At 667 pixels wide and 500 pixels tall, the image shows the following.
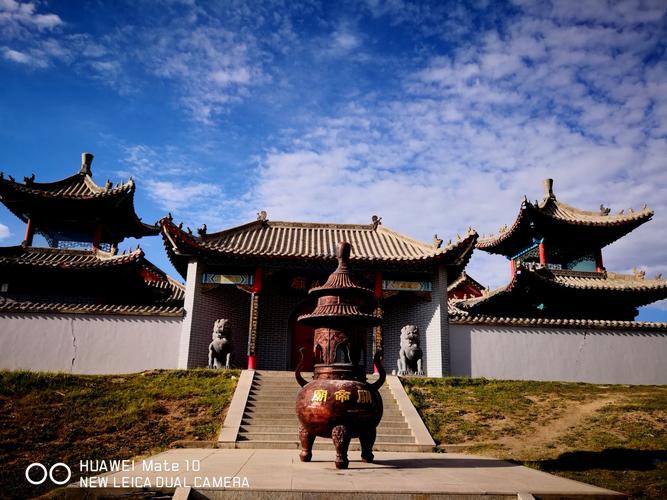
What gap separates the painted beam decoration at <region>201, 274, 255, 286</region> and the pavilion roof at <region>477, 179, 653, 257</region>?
9.90m

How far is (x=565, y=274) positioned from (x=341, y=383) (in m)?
13.6

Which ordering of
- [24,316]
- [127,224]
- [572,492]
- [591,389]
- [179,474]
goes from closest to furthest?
1. [572,492]
2. [179,474]
3. [591,389]
4. [24,316]
5. [127,224]

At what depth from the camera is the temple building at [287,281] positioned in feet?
45.4

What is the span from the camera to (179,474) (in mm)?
5199

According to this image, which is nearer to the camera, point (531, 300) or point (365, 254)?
point (365, 254)

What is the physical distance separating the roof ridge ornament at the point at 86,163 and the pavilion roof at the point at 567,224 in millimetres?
16217

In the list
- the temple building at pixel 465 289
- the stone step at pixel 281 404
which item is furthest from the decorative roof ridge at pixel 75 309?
the temple building at pixel 465 289

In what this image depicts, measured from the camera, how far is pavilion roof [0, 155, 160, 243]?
53.5ft

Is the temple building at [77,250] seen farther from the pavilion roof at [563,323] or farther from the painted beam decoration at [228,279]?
the pavilion roof at [563,323]

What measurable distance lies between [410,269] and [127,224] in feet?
35.9

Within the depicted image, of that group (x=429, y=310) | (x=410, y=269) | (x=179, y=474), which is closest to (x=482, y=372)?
(x=429, y=310)

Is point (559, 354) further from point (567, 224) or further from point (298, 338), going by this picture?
point (298, 338)

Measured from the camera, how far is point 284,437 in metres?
8.62

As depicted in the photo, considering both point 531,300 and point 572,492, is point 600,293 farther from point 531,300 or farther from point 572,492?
point 572,492
